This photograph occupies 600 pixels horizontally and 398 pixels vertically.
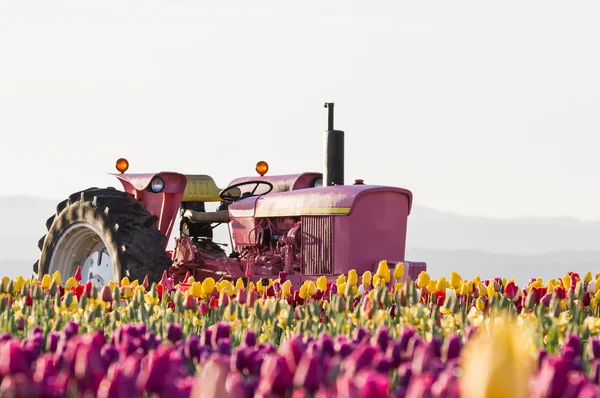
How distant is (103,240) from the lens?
8.93 metres

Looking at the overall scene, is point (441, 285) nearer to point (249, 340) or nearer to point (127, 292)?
point (127, 292)

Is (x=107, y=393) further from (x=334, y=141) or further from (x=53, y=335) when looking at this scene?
(x=334, y=141)

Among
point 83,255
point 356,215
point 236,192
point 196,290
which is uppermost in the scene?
point 236,192

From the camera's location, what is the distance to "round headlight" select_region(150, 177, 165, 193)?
30.5ft

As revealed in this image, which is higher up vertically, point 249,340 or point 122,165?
point 122,165

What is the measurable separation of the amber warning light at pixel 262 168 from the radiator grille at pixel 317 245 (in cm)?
148

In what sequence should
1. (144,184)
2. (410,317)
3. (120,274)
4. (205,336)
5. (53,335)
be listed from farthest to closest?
1. (144,184)
2. (120,274)
3. (410,317)
4. (205,336)
5. (53,335)

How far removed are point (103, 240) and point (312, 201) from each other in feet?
6.39

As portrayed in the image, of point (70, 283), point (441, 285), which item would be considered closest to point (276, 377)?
point (441, 285)

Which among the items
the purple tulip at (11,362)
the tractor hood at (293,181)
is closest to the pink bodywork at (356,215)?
the tractor hood at (293,181)

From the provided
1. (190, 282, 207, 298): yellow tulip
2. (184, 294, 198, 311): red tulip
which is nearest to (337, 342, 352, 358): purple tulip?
(184, 294, 198, 311): red tulip

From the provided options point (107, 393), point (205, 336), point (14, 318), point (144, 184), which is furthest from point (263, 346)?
point (144, 184)

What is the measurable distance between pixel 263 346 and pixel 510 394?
1.91 meters

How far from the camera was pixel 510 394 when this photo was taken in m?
1.36
